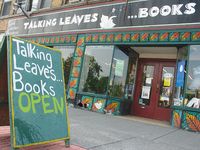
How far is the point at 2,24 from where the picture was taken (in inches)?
632

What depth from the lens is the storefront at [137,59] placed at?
26.7ft

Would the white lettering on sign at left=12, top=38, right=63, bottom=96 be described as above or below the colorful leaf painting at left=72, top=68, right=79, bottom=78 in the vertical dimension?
above

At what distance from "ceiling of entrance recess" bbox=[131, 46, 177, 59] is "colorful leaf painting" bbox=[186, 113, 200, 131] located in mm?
2547

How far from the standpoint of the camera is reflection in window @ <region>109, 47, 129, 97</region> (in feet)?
32.3

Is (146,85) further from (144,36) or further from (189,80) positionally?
(189,80)

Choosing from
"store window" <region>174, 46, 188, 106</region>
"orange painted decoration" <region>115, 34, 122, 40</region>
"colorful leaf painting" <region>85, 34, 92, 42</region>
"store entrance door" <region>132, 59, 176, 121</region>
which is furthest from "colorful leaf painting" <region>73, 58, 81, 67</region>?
"store window" <region>174, 46, 188, 106</region>

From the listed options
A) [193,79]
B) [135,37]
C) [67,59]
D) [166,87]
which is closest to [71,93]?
[67,59]

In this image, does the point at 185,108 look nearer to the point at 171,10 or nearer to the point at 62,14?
the point at 171,10

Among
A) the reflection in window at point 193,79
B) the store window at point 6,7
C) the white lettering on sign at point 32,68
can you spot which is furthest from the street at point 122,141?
the store window at point 6,7

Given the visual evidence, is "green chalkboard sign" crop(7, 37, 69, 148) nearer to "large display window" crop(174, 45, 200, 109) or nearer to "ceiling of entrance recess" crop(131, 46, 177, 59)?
"large display window" crop(174, 45, 200, 109)

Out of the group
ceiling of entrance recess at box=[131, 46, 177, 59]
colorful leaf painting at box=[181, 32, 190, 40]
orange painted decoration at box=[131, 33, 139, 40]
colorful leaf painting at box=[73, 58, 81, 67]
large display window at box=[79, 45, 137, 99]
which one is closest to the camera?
colorful leaf painting at box=[181, 32, 190, 40]

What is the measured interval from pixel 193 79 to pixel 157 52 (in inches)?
96.2

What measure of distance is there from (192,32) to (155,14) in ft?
4.95

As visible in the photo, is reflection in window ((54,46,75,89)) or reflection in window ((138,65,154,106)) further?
reflection in window ((54,46,75,89))
